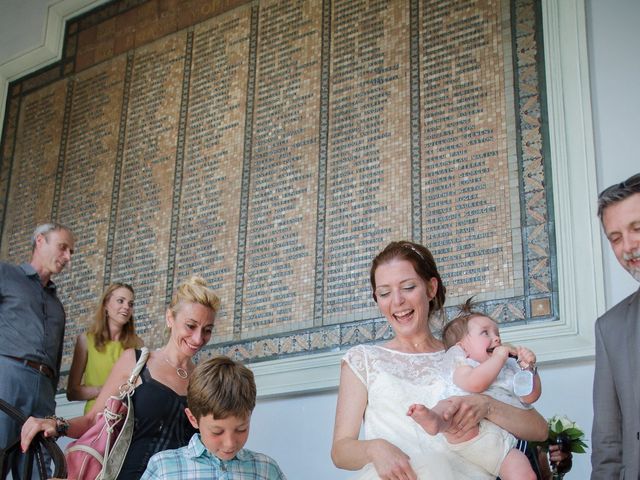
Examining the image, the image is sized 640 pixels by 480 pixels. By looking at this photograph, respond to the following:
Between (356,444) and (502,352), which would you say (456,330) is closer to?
(502,352)

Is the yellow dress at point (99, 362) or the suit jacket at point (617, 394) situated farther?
the yellow dress at point (99, 362)

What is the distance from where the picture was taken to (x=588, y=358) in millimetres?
4535

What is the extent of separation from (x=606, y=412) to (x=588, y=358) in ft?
4.83

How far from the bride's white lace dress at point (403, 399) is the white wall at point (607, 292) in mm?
1295

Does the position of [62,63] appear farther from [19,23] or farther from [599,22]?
[599,22]

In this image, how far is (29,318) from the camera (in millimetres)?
4926

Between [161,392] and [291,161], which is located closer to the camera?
[161,392]

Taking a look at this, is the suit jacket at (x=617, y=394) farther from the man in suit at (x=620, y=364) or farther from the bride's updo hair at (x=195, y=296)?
the bride's updo hair at (x=195, y=296)

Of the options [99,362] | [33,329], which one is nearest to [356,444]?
[33,329]

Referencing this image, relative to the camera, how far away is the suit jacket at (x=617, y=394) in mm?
3000

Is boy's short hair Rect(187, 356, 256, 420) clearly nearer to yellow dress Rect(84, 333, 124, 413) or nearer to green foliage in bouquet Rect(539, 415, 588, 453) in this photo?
green foliage in bouquet Rect(539, 415, 588, 453)

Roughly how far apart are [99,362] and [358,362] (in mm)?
2358

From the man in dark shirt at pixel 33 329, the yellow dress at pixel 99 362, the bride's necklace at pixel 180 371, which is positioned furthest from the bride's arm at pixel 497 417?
the yellow dress at pixel 99 362

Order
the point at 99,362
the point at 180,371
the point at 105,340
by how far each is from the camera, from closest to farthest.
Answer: the point at 180,371, the point at 99,362, the point at 105,340
